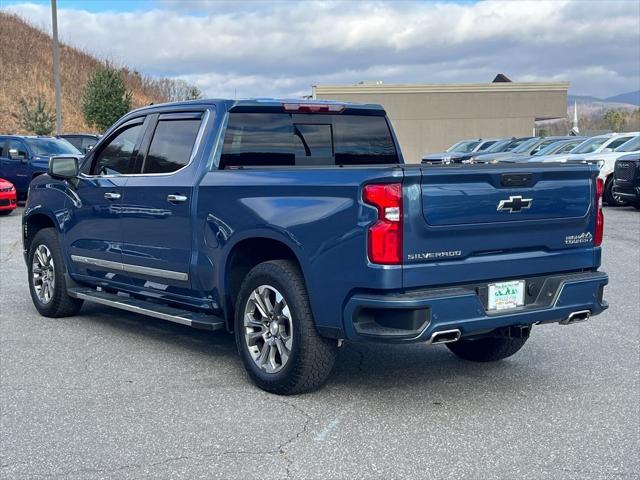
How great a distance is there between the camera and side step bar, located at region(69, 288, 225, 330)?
612cm

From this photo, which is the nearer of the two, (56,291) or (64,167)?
(64,167)

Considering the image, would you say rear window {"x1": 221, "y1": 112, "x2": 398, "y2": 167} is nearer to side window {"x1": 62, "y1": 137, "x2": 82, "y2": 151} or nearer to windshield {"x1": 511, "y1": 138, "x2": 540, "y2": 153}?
side window {"x1": 62, "y1": 137, "x2": 82, "y2": 151}

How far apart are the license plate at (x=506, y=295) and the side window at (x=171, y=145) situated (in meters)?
2.55

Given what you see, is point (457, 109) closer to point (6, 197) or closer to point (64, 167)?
point (6, 197)

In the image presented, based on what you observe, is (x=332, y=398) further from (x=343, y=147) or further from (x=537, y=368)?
(x=343, y=147)

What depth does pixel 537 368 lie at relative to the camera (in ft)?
20.7

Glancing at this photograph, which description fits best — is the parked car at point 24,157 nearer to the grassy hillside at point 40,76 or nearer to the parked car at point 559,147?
the parked car at point 559,147

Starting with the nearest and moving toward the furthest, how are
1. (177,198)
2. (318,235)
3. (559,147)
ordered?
(318,235), (177,198), (559,147)

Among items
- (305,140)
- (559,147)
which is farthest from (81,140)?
(305,140)

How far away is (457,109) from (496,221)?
2338 inches

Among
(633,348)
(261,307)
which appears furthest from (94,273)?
(633,348)

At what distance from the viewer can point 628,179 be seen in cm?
1878

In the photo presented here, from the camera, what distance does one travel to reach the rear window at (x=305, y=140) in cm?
638

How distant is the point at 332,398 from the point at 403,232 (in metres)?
1.38
